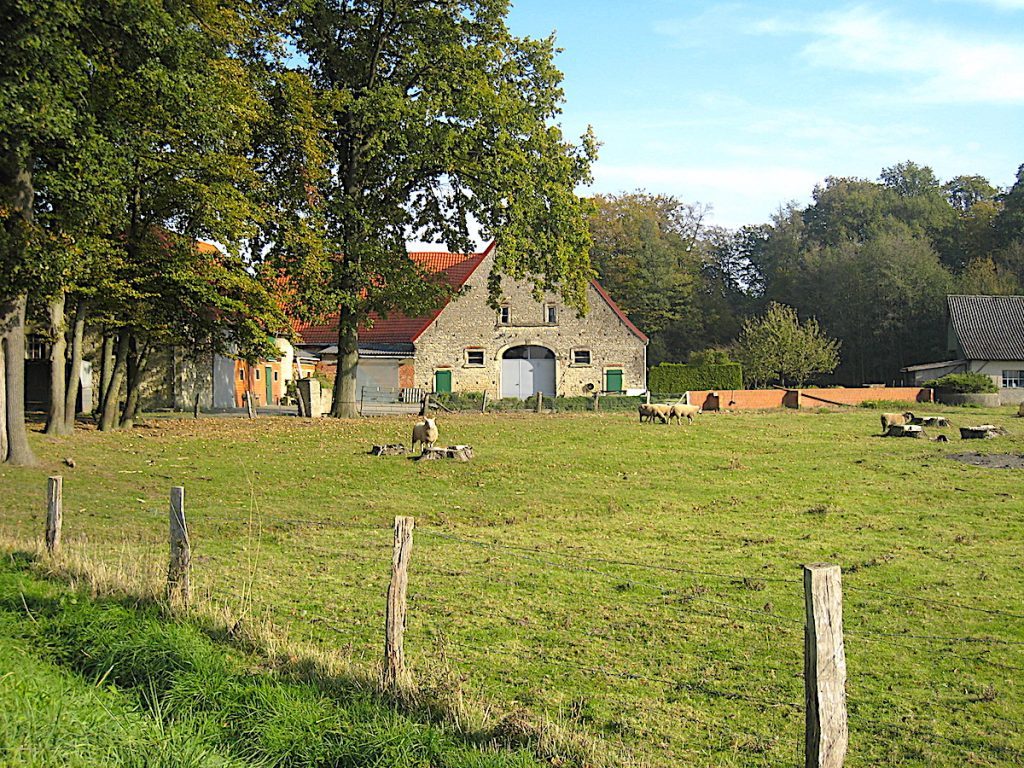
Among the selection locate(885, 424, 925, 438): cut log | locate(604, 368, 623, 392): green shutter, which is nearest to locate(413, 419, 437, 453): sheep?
locate(885, 424, 925, 438): cut log

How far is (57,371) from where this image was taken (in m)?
24.0

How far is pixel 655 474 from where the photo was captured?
21906mm

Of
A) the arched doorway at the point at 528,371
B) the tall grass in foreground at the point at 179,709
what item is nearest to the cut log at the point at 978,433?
the arched doorway at the point at 528,371

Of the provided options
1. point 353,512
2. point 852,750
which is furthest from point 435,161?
point 852,750

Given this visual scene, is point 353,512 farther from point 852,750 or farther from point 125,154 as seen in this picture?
point 852,750

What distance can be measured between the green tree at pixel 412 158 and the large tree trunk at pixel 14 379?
9725mm

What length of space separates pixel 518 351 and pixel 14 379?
1311 inches

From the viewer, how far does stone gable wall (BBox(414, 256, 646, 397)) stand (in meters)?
50.6

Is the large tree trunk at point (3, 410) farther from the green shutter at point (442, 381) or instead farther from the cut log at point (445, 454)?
the green shutter at point (442, 381)

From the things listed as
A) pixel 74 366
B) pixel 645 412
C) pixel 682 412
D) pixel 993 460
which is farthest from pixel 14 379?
pixel 993 460

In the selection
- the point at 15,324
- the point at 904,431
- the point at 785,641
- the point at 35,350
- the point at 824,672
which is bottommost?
the point at 785,641

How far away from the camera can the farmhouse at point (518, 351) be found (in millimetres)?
50625

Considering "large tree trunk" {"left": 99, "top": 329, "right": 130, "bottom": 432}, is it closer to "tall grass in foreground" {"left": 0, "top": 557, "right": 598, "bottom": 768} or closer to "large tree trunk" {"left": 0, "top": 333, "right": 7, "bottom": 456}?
"large tree trunk" {"left": 0, "top": 333, "right": 7, "bottom": 456}

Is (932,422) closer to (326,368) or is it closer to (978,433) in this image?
A: (978,433)
